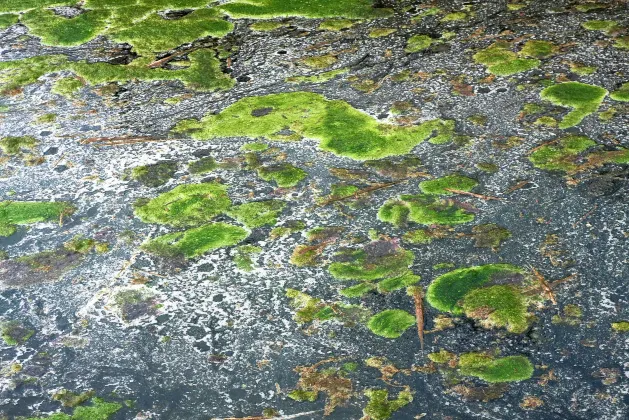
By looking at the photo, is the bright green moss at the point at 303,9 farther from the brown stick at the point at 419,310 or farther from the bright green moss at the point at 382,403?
the bright green moss at the point at 382,403

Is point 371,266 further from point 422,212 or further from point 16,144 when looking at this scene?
point 16,144

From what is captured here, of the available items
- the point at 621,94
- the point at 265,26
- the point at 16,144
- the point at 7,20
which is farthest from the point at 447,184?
the point at 7,20

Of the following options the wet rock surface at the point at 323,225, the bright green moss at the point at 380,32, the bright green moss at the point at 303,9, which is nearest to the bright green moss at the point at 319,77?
the wet rock surface at the point at 323,225

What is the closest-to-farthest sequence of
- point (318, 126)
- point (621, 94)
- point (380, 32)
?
point (318, 126)
point (621, 94)
point (380, 32)

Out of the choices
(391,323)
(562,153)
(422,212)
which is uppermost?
(562,153)

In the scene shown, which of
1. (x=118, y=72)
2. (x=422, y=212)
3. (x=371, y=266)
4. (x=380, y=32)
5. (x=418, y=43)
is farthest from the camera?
(x=380, y=32)

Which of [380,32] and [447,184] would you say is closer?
[447,184]
